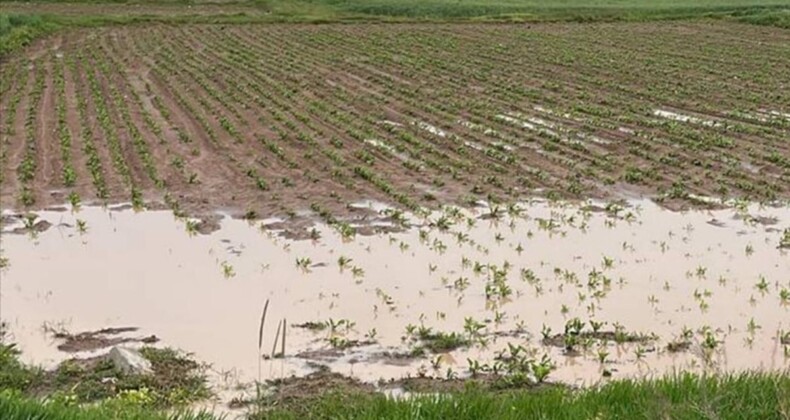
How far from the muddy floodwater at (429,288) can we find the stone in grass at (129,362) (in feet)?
1.60

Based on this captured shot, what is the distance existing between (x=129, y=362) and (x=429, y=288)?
3.01 metres

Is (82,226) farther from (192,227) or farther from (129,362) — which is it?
(129,362)

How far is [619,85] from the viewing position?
2022cm

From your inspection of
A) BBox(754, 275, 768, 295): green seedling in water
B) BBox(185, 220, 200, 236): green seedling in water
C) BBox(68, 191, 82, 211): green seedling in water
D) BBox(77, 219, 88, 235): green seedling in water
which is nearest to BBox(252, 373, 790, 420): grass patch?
BBox(754, 275, 768, 295): green seedling in water

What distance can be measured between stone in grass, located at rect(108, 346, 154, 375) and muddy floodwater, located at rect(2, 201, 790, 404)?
488mm

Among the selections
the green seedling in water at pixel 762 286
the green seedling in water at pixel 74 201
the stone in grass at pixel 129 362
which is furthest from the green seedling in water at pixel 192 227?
the green seedling in water at pixel 762 286

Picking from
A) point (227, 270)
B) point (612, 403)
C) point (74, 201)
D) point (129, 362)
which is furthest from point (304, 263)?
point (612, 403)

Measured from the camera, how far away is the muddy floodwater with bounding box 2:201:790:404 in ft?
24.3

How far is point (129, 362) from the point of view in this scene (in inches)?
268

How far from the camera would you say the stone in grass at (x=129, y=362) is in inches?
267

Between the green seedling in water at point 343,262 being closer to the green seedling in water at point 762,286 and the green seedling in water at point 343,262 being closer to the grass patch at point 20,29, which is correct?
the green seedling in water at point 762,286

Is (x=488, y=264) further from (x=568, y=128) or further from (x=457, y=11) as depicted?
(x=457, y=11)

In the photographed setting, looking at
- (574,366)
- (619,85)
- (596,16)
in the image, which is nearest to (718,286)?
(574,366)

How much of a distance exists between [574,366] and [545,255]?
2.83 meters
